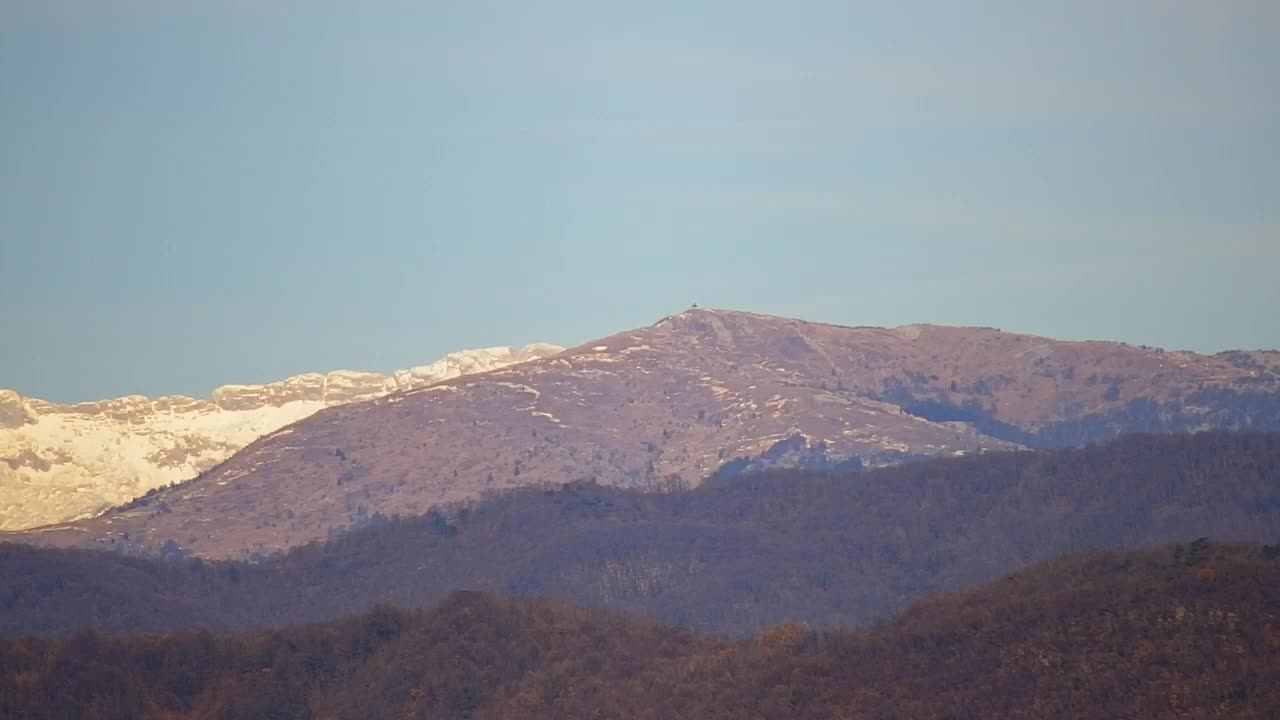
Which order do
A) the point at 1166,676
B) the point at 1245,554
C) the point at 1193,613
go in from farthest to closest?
the point at 1245,554
the point at 1193,613
the point at 1166,676

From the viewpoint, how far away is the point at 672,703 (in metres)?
148

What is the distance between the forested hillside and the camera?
11875 centimetres

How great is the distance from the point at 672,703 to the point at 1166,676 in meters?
46.1

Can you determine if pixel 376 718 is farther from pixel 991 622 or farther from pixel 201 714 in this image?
pixel 991 622

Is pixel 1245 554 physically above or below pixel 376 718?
above

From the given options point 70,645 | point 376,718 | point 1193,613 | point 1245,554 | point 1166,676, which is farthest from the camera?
point 70,645

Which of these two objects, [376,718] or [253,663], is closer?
[376,718]

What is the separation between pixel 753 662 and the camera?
5935 inches

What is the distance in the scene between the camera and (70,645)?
16875 centimetres

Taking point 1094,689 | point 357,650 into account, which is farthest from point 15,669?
point 1094,689

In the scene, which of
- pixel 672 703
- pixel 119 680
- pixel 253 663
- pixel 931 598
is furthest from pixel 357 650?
pixel 931 598

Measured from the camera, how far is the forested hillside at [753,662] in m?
119

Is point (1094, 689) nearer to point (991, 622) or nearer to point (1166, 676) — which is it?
point (1166, 676)

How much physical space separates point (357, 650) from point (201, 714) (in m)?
17.1
